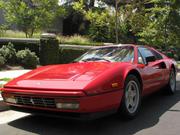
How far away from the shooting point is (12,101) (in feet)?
18.4

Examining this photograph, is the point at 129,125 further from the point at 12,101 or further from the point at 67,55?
the point at 67,55

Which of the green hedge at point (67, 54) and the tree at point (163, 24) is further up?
the tree at point (163, 24)

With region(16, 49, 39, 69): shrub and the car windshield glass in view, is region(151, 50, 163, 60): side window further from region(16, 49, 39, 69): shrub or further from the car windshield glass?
region(16, 49, 39, 69): shrub

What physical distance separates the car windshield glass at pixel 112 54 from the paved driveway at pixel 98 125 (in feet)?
3.38

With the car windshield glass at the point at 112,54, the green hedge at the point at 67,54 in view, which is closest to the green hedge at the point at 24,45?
the green hedge at the point at 67,54

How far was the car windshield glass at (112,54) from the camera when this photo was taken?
6605mm

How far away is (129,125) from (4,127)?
1.92 m

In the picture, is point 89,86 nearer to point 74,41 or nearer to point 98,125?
point 98,125

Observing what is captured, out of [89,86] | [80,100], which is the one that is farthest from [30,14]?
[80,100]

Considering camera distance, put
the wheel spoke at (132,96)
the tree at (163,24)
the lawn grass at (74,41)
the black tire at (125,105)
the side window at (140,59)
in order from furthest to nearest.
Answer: the lawn grass at (74,41) < the tree at (163,24) < the side window at (140,59) < the wheel spoke at (132,96) < the black tire at (125,105)

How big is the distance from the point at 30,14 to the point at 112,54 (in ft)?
60.0

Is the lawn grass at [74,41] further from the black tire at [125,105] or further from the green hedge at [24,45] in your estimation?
the black tire at [125,105]

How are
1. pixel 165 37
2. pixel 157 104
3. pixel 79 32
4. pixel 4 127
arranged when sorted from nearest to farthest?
pixel 4 127 → pixel 157 104 → pixel 165 37 → pixel 79 32

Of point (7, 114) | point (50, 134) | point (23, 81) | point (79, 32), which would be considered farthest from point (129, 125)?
point (79, 32)
